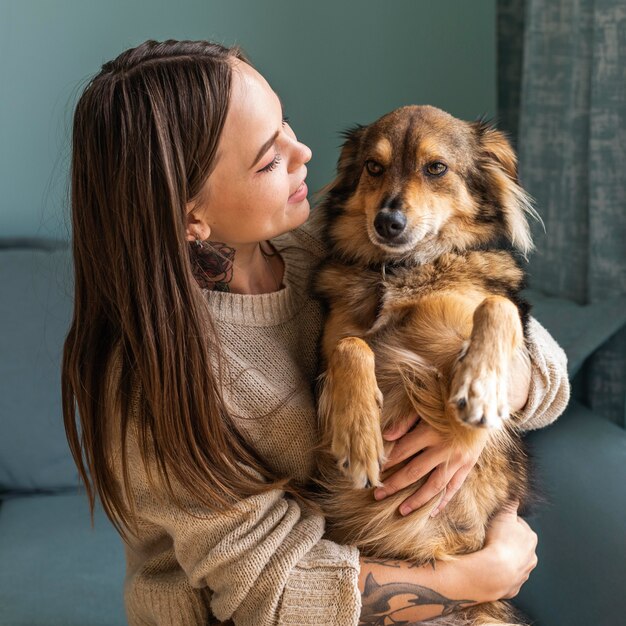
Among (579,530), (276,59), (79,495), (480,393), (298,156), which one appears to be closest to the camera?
(480,393)

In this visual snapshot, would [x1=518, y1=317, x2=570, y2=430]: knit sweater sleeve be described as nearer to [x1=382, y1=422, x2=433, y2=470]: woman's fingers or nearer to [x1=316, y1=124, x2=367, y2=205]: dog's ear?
[x1=382, y1=422, x2=433, y2=470]: woman's fingers

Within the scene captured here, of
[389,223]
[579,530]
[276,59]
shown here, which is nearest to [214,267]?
[389,223]

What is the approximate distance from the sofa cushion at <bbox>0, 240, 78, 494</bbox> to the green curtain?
54.4 inches

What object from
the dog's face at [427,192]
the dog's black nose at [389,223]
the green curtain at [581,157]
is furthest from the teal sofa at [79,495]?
the dog's black nose at [389,223]

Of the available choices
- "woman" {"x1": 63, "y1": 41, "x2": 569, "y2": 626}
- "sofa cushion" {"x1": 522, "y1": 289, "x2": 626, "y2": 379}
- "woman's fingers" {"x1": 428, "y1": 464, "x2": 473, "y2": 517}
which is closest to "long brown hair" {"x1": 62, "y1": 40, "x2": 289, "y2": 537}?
"woman" {"x1": 63, "y1": 41, "x2": 569, "y2": 626}

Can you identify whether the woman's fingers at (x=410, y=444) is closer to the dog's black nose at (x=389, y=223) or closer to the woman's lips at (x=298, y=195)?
the dog's black nose at (x=389, y=223)

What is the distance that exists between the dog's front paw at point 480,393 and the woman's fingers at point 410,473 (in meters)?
0.16

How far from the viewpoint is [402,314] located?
1.48 m

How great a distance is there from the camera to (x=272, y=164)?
1419 millimetres

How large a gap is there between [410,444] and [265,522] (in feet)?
0.90

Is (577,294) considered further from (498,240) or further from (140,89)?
(140,89)

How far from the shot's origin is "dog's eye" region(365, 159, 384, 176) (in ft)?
5.12

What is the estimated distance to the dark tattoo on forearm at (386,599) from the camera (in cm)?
136

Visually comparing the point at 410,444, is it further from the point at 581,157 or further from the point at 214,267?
the point at 581,157
